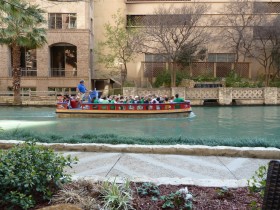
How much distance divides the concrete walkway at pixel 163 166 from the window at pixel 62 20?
31110mm

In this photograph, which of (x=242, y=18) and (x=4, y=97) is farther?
(x=242, y=18)

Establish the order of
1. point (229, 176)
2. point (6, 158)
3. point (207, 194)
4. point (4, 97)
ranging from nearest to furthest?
point (6, 158), point (207, 194), point (229, 176), point (4, 97)

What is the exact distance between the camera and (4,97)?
32.1 metres

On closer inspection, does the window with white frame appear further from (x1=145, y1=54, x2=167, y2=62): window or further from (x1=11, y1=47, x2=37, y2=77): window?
(x1=11, y1=47, x2=37, y2=77): window

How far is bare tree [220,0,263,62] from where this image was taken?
35.6 m

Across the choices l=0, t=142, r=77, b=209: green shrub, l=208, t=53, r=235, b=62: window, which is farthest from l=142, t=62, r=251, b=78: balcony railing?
l=0, t=142, r=77, b=209: green shrub

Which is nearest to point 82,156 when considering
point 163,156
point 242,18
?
point 163,156

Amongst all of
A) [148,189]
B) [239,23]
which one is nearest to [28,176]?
[148,189]

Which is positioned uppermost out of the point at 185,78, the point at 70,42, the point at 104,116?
the point at 70,42

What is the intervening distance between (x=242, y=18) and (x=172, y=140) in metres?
30.1

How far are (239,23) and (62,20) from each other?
20.3 metres

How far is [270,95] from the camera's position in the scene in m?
33.2

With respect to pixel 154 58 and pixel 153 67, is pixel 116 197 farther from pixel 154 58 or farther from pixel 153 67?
pixel 154 58

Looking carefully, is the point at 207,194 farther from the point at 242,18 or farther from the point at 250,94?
the point at 242,18
